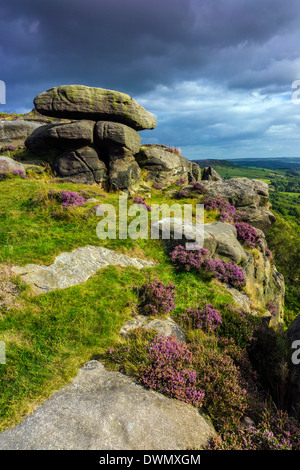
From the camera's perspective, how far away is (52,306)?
7.70 meters

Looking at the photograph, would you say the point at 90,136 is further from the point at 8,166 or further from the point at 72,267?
the point at 72,267

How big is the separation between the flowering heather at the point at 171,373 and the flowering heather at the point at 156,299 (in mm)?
2064

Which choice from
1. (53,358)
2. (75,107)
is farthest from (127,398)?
(75,107)

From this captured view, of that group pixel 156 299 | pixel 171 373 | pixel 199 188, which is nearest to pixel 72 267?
pixel 156 299

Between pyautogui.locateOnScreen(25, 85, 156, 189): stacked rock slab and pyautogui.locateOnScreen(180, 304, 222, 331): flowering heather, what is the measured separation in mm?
16056

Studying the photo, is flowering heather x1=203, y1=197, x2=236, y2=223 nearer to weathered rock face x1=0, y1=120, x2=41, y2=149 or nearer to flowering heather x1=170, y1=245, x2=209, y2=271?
flowering heather x1=170, y1=245, x2=209, y2=271

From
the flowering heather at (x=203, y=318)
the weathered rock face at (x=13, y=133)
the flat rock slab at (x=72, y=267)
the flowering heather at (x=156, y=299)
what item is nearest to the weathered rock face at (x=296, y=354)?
the flowering heather at (x=203, y=318)

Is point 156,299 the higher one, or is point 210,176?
point 210,176

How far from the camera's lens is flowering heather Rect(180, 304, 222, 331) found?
8.04m

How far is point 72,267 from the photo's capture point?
972 centimetres

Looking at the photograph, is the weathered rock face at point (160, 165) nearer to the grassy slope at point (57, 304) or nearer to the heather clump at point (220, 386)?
the grassy slope at point (57, 304)

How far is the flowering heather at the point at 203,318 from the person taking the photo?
8039 mm

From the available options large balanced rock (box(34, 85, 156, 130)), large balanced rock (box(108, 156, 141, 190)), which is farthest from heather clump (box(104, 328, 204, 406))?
large balanced rock (box(34, 85, 156, 130))

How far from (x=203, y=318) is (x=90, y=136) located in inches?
782
